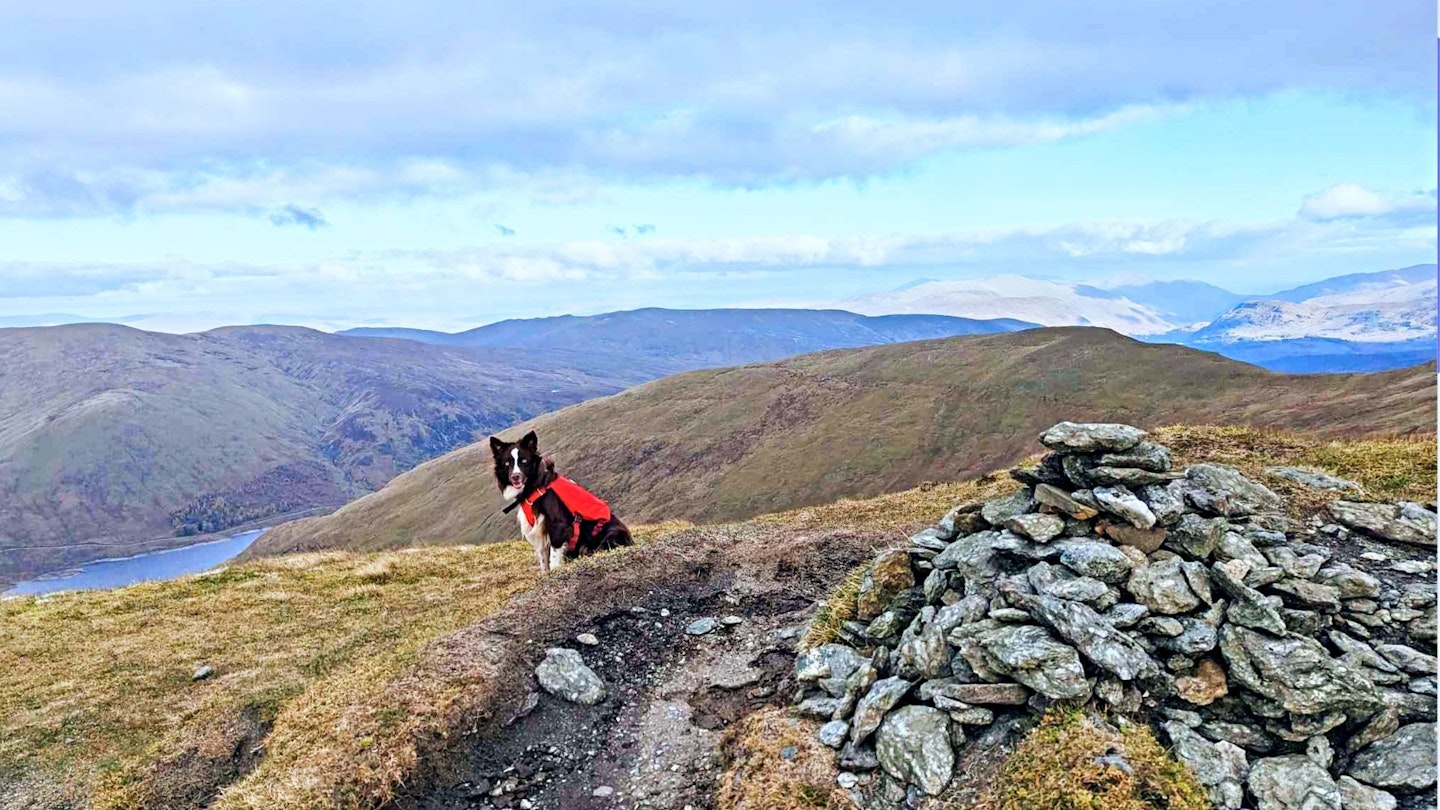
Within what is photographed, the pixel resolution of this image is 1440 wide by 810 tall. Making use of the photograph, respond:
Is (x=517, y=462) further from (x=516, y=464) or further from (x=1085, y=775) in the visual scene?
(x=1085, y=775)

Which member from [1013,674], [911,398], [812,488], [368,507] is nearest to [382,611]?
[1013,674]

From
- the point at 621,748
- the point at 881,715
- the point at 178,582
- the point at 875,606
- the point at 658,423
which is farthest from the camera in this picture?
the point at 658,423

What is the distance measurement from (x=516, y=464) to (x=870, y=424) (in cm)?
13928

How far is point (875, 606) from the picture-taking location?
41.0 ft

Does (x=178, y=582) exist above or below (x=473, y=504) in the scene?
above

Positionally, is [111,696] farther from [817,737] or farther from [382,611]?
[817,737]

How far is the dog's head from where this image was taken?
16.6m

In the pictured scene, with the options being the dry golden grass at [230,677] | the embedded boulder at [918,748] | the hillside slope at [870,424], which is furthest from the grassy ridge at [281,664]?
the hillside slope at [870,424]

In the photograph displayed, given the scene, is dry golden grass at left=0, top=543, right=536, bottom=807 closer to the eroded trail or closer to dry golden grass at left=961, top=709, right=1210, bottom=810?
the eroded trail

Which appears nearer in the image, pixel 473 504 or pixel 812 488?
pixel 812 488

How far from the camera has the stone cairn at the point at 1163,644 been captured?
834 centimetres

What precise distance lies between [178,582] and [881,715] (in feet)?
74.7

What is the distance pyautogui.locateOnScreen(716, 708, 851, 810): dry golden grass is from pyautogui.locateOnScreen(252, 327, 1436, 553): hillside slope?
275ft

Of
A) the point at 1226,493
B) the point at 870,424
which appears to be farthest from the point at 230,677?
the point at 870,424
